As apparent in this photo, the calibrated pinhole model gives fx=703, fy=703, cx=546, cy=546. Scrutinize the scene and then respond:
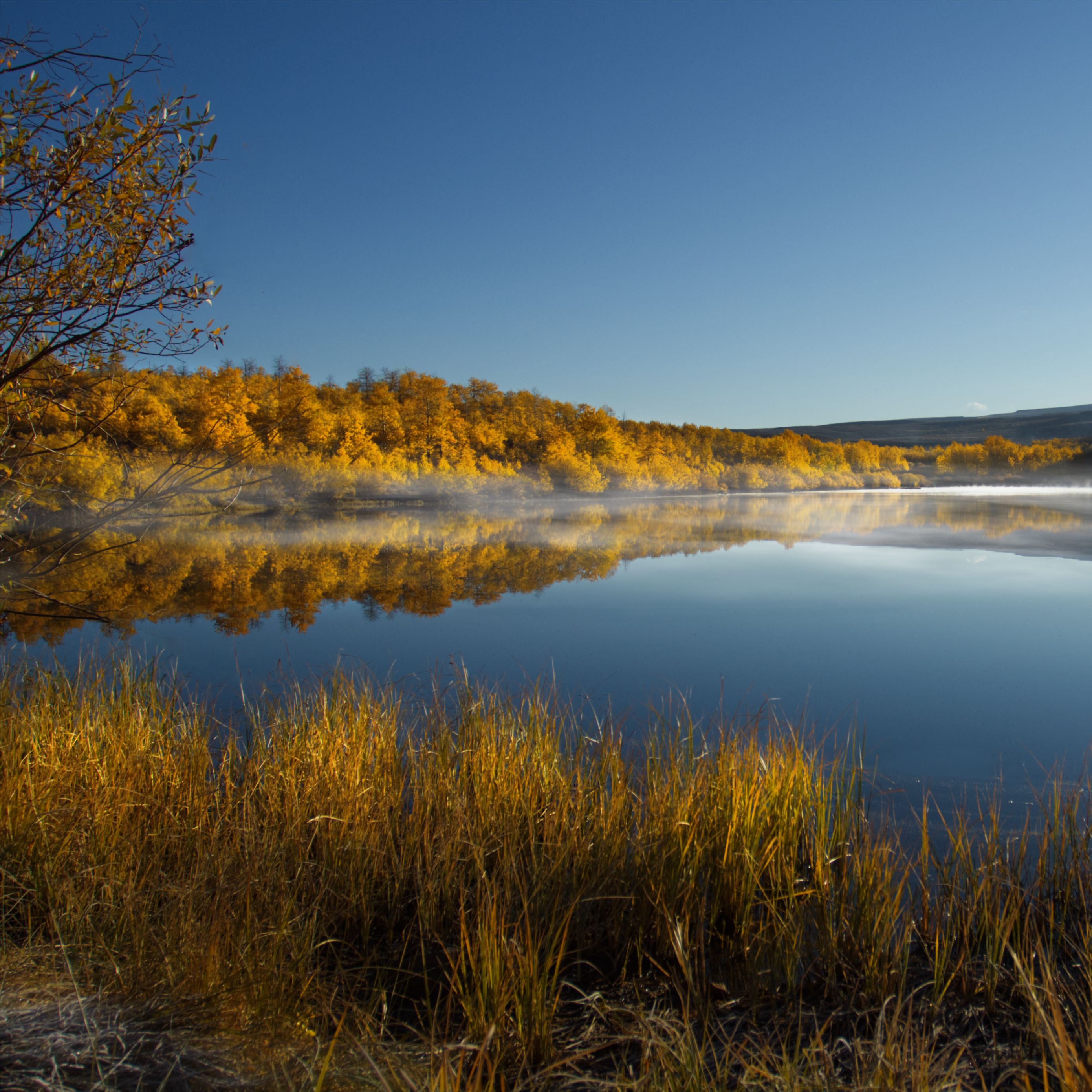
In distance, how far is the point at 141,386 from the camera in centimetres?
296

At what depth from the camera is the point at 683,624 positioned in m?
9.17

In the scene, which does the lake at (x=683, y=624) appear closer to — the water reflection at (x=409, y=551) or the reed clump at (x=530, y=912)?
the water reflection at (x=409, y=551)

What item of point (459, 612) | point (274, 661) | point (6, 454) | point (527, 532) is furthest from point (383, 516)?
point (6, 454)

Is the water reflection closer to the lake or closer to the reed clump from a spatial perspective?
the lake

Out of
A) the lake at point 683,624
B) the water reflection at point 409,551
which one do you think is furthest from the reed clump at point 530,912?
the lake at point 683,624

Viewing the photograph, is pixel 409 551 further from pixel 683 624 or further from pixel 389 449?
pixel 389 449

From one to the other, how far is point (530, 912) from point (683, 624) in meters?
7.08

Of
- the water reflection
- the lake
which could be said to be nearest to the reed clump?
the water reflection

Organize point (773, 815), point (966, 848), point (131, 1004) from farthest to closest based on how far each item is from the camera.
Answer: point (773, 815) → point (966, 848) → point (131, 1004)

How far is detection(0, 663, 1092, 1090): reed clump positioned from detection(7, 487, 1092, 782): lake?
1890 mm

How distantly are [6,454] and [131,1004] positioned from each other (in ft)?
7.67

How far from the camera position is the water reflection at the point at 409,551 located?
10.5m

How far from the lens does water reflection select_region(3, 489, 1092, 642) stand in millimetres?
10492

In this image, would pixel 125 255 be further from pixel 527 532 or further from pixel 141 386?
pixel 527 532
